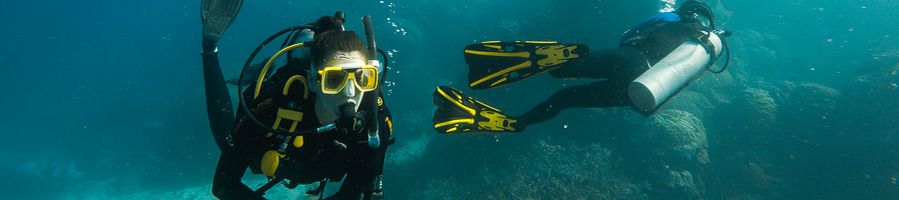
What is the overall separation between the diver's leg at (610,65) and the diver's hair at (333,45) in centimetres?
308

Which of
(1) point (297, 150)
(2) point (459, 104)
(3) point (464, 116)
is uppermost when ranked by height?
(1) point (297, 150)

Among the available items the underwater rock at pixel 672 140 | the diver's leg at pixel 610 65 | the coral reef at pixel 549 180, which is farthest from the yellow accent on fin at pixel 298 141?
the underwater rock at pixel 672 140

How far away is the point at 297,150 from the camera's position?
269 centimetres

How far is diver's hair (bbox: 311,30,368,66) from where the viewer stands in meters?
2.19

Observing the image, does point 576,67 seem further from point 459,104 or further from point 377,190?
point 377,190

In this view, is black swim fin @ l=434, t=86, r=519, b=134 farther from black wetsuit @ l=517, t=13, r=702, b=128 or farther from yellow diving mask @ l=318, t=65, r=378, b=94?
yellow diving mask @ l=318, t=65, r=378, b=94

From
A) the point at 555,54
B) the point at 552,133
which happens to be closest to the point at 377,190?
the point at 555,54

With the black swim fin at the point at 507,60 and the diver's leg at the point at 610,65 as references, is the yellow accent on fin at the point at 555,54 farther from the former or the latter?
the diver's leg at the point at 610,65

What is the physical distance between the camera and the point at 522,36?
13102mm

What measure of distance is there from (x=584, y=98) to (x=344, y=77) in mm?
3280

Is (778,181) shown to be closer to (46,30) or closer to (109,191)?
(109,191)

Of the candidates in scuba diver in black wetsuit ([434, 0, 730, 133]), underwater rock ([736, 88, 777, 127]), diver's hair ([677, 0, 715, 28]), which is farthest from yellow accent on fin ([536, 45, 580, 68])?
underwater rock ([736, 88, 777, 127])

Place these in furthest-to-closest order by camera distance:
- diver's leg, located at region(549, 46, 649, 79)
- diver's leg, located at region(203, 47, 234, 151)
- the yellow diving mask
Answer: diver's leg, located at region(549, 46, 649, 79) → diver's leg, located at region(203, 47, 234, 151) → the yellow diving mask

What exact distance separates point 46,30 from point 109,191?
67.5m
